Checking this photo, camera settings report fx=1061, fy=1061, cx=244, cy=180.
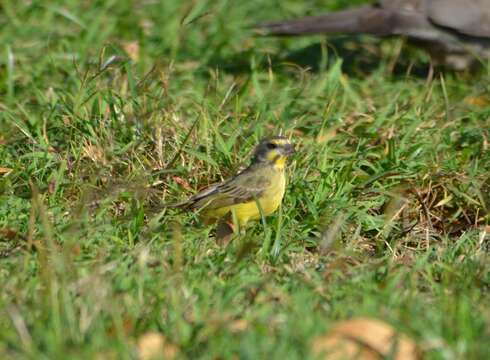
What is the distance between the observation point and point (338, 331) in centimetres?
326

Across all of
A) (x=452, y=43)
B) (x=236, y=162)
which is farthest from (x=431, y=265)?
(x=452, y=43)

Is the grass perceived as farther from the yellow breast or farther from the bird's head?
the bird's head

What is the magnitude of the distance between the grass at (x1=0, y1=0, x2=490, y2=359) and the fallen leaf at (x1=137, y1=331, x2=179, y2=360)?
2.1 inches

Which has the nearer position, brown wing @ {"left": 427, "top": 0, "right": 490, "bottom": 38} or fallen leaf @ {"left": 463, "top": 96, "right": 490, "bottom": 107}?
fallen leaf @ {"left": 463, "top": 96, "right": 490, "bottom": 107}

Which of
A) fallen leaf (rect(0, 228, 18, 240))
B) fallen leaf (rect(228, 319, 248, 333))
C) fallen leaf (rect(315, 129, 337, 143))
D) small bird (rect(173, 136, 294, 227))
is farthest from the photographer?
fallen leaf (rect(315, 129, 337, 143))

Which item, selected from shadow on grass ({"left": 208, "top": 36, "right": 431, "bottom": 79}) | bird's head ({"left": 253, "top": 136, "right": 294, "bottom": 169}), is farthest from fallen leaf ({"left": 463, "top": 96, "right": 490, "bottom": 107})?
bird's head ({"left": 253, "top": 136, "right": 294, "bottom": 169})

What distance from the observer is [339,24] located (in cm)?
794

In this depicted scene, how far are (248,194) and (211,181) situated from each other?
0.50 m

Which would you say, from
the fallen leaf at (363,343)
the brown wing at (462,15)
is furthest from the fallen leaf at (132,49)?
the fallen leaf at (363,343)

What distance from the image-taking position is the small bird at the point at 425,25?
7.88 m

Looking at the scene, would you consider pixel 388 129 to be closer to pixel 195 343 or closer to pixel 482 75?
pixel 482 75

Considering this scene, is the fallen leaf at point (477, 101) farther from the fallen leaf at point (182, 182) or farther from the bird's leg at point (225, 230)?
the bird's leg at point (225, 230)

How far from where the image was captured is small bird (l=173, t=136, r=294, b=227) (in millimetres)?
4914

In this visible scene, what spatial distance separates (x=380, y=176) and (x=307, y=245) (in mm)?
755
